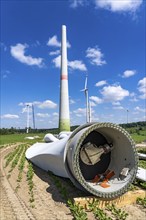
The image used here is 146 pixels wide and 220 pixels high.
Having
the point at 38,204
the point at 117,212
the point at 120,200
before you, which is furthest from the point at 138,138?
the point at 117,212

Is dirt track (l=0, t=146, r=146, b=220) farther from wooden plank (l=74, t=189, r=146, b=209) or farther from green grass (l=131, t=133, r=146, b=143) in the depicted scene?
green grass (l=131, t=133, r=146, b=143)

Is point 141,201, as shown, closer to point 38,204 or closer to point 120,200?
point 120,200

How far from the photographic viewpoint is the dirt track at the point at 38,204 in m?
8.12

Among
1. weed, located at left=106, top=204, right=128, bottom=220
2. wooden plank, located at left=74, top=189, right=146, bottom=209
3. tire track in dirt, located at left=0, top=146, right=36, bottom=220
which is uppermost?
wooden plank, located at left=74, top=189, right=146, bottom=209

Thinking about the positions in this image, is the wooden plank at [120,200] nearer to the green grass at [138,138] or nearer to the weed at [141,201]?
the weed at [141,201]

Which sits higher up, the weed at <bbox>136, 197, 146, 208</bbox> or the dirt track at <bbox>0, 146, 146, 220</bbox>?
the weed at <bbox>136, 197, 146, 208</bbox>

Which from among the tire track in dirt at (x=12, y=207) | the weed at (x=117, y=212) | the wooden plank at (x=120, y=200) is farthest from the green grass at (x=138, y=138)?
the weed at (x=117, y=212)

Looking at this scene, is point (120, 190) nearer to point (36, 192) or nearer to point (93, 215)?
point (93, 215)

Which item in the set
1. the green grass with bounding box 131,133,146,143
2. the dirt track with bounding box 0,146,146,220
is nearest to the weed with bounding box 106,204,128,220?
the dirt track with bounding box 0,146,146,220

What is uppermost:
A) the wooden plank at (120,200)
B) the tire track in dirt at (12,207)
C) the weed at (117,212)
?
the wooden plank at (120,200)

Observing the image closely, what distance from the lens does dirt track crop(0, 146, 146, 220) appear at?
812 centimetres

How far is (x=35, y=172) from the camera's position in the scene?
52.2 feet

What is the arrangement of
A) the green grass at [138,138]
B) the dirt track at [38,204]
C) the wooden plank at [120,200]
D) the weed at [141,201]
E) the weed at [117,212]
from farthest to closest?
the green grass at [138,138]
the weed at [141,201]
the wooden plank at [120,200]
the dirt track at [38,204]
the weed at [117,212]

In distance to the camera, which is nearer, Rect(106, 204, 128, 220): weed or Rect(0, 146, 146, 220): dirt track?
Rect(106, 204, 128, 220): weed
